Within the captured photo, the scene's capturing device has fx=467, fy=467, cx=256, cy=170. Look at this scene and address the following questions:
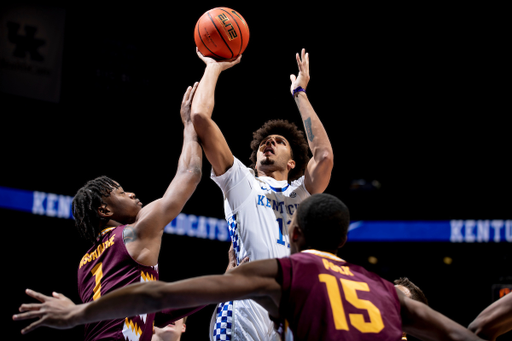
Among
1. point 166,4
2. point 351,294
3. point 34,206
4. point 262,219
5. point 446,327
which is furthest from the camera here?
point 166,4

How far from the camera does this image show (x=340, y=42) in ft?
33.2

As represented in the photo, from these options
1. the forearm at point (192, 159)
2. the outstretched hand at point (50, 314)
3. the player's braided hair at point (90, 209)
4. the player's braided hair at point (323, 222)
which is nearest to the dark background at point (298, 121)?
the player's braided hair at point (90, 209)

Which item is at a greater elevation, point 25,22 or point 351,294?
point 25,22

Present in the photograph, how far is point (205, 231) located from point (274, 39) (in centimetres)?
433

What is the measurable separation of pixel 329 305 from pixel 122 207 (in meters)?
1.82

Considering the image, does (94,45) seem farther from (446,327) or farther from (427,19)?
(446,327)

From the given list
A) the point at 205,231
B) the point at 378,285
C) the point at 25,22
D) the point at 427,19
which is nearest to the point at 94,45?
the point at 25,22

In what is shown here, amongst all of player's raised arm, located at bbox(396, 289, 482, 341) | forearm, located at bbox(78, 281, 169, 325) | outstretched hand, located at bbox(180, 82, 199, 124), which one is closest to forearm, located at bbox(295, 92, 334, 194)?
outstretched hand, located at bbox(180, 82, 199, 124)

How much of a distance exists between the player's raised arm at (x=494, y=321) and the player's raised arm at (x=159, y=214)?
1.72m

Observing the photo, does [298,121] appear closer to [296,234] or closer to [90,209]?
[90,209]

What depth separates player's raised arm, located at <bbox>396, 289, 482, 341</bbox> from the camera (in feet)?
6.41

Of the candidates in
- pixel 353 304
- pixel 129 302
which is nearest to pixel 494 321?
pixel 353 304

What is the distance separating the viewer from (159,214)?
284cm

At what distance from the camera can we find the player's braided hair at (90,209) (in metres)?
3.10
